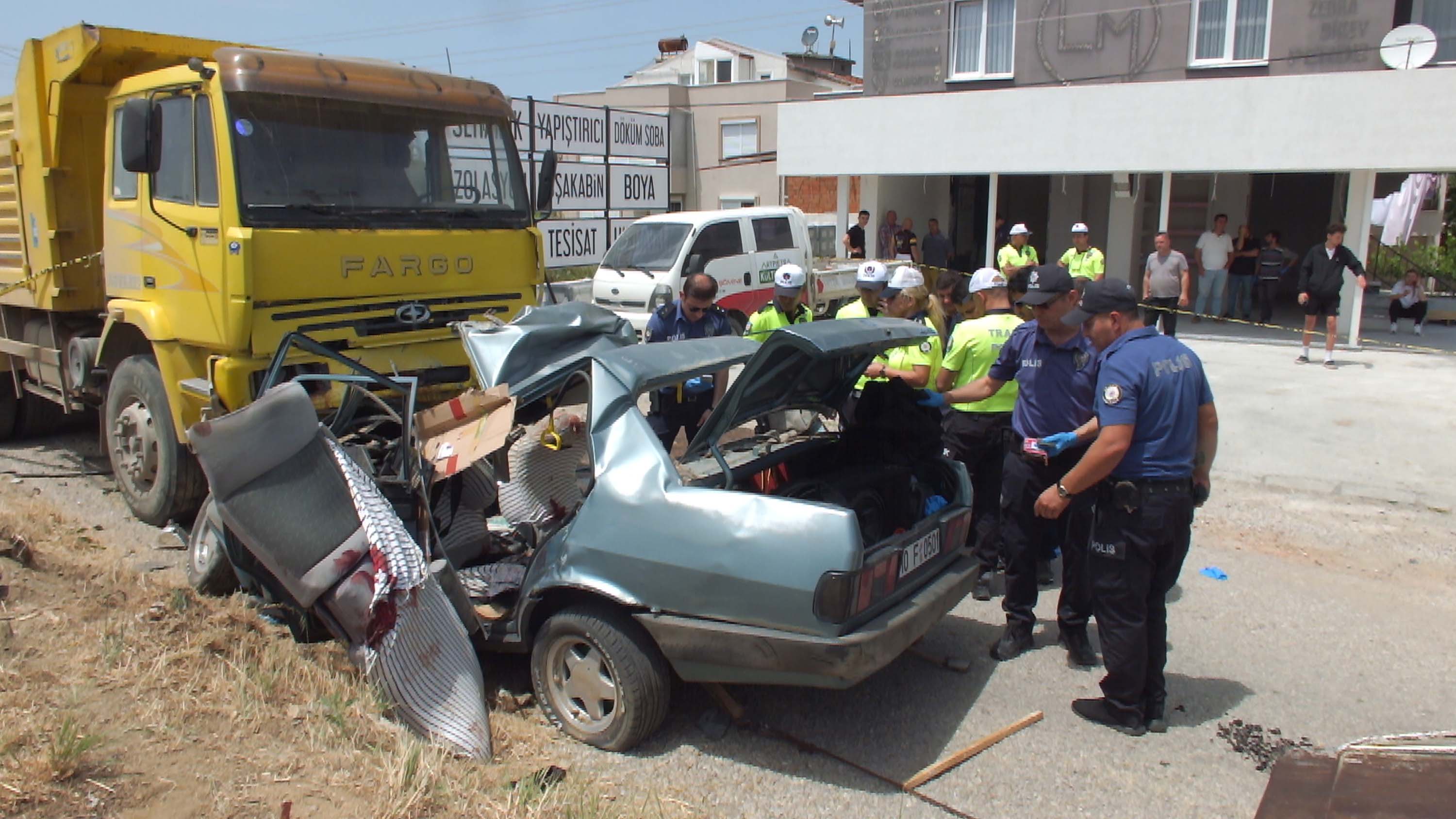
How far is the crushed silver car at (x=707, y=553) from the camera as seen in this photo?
3576 mm

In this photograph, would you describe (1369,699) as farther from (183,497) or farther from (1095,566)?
(183,497)

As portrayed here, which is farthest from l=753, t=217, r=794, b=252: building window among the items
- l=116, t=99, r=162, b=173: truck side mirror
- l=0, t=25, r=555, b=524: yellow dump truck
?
l=116, t=99, r=162, b=173: truck side mirror

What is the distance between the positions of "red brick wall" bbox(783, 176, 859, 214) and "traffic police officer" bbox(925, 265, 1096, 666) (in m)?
20.9

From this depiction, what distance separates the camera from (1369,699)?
443cm

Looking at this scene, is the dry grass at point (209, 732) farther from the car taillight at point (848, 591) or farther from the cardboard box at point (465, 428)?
the cardboard box at point (465, 428)

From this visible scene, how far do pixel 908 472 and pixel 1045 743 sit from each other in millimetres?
1402

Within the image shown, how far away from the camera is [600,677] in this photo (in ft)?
12.9

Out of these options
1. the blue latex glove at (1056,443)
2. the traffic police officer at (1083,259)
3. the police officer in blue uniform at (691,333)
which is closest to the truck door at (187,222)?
the police officer in blue uniform at (691,333)

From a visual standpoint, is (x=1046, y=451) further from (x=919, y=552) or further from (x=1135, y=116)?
(x=1135, y=116)

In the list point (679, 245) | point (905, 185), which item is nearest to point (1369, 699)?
point (679, 245)

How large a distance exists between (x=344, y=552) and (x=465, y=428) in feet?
2.24

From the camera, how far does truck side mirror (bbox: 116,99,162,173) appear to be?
231 inches

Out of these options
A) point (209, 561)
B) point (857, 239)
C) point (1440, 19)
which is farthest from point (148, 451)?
point (1440, 19)

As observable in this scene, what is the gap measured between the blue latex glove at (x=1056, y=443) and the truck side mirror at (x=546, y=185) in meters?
4.13
